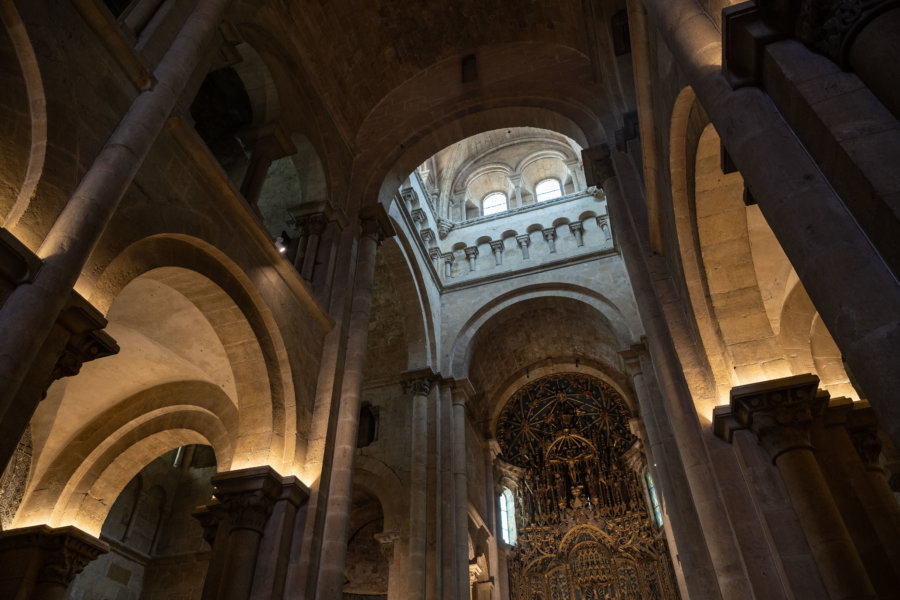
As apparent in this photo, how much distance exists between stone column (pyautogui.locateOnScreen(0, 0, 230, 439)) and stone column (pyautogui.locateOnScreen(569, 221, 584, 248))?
433 inches

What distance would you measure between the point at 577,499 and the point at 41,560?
12.7m

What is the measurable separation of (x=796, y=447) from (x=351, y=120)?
9.13 meters

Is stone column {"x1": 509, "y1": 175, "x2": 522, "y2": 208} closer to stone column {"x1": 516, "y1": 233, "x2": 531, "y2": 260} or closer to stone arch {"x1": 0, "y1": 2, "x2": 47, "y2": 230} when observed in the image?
stone column {"x1": 516, "y1": 233, "x2": 531, "y2": 260}

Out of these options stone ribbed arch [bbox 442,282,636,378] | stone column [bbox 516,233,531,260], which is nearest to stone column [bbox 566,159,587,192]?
stone column [bbox 516,233,531,260]

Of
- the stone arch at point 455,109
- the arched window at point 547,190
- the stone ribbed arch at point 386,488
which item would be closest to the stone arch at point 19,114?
the stone arch at point 455,109

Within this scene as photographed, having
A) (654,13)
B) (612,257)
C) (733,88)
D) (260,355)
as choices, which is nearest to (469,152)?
(612,257)

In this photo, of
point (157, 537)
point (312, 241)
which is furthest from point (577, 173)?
point (157, 537)

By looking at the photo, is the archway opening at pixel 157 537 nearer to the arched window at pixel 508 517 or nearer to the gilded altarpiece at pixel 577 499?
the arched window at pixel 508 517

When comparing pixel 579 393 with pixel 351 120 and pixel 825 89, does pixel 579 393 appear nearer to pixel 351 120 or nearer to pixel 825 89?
pixel 351 120

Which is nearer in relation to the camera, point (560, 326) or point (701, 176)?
point (701, 176)

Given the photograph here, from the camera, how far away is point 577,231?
15586 millimetres

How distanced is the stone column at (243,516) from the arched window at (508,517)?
35.3ft

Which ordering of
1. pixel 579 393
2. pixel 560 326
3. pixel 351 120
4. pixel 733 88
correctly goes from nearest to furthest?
pixel 733 88 < pixel 351 120 < pixel 560 326 < pixel 579 393

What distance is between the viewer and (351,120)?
11.2 metres
